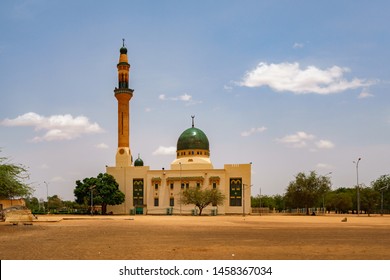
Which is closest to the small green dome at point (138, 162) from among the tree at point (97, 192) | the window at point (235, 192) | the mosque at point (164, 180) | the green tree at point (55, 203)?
the mosque at point (164, 180)

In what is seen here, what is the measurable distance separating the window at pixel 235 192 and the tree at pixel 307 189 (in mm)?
8637

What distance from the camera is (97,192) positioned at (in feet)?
267

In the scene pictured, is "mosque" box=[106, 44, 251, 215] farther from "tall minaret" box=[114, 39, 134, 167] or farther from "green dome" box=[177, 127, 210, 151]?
"green dome" box=[177, 127, 210, 151]

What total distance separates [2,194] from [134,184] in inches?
1906

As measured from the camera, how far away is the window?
82.8 m

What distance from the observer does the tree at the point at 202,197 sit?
76812 millimetres

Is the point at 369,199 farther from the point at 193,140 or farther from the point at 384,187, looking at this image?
the point at 193,140

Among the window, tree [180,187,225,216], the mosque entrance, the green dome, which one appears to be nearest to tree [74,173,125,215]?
the mosque entrance

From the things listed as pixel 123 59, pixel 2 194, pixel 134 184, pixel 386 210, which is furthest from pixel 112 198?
pixel 386 210

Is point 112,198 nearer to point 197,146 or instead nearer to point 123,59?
point 197,146

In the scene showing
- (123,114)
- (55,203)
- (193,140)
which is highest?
(123,114)

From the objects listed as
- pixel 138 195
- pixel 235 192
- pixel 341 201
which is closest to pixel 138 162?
pixel 138 195

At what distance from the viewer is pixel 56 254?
1577cm

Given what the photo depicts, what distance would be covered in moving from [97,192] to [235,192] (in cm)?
2416
